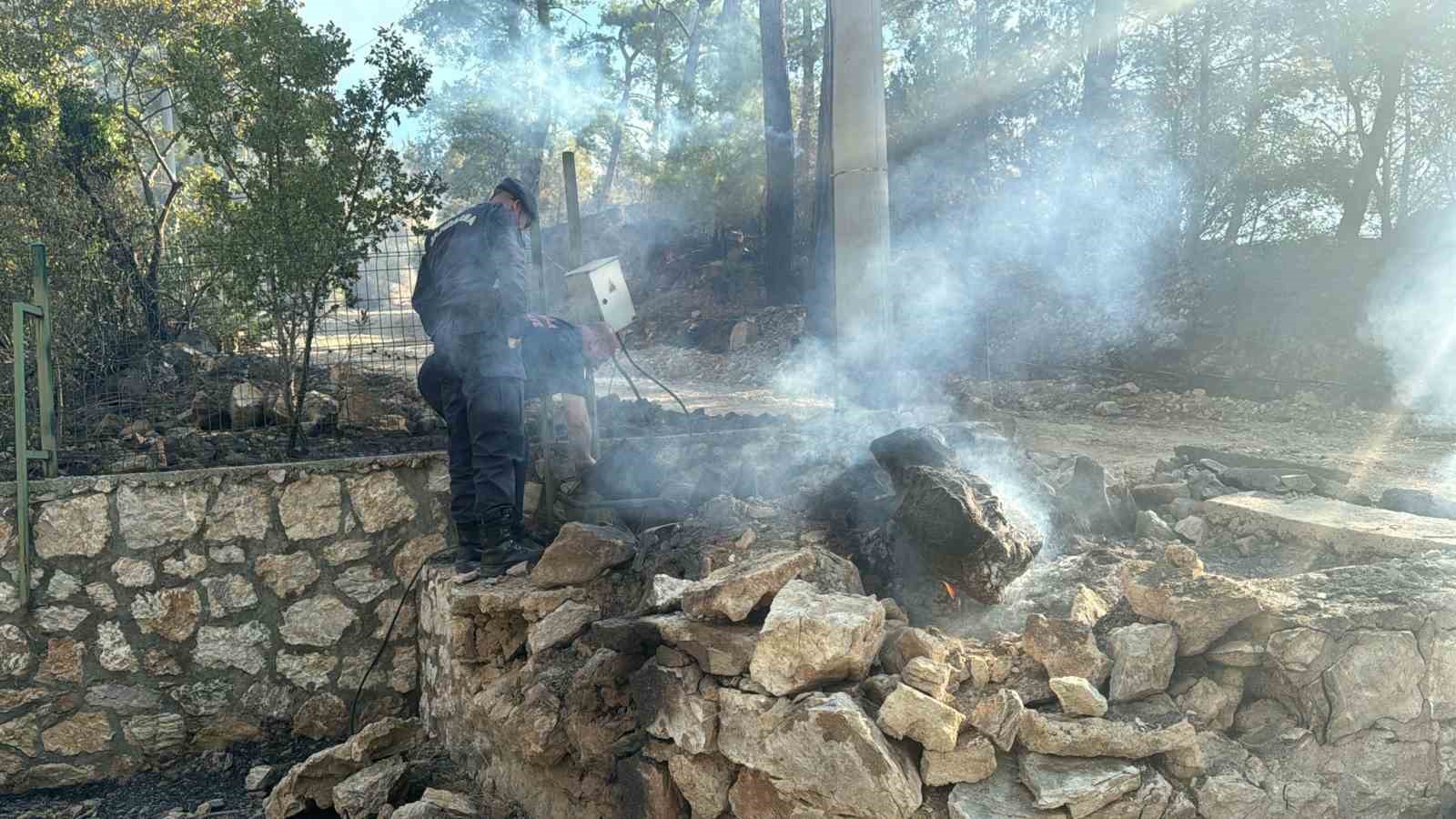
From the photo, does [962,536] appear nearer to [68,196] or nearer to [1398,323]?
[68,196]

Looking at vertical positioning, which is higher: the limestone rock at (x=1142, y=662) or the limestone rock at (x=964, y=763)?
the limestone rock at (x=1142, y=662)

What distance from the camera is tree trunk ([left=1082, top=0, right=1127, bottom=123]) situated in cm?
1406

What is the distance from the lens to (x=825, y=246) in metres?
16.3

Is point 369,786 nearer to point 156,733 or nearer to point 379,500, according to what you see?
point 379,500

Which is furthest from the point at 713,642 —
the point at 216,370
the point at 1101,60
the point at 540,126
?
the point at 540,126

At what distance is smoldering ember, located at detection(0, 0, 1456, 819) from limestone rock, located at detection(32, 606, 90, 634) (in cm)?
2

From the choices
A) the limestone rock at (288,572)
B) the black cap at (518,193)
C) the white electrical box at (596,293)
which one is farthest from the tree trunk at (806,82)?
the limestone rock at (288,572)

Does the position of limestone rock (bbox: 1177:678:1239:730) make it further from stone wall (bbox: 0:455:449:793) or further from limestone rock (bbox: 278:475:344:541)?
limestone rock (bbox: 278:475:344:541)

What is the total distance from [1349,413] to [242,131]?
9543 mm

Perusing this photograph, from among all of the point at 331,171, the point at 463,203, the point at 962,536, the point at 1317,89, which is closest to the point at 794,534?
the point at 962,536

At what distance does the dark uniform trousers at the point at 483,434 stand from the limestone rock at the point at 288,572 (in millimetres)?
1216

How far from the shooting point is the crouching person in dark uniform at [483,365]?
4422 mm

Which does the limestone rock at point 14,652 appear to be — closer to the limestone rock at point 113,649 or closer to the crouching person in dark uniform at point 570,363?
the limestone rock at point 113,649

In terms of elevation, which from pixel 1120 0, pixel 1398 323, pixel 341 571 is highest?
pixel 1120 0
